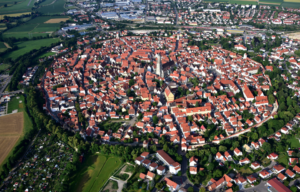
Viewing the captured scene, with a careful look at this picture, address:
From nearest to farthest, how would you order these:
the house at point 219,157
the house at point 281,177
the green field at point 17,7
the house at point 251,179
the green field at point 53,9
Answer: the house at point 251,179
the house at point 281,177
the house at point 219,157
the green field at point 17,7
the green field at point 53,9

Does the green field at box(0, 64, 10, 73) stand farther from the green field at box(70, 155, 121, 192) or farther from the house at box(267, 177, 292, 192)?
the house at box(267, 177, 292, 192)

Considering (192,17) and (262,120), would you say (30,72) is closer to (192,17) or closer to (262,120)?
(262,120)

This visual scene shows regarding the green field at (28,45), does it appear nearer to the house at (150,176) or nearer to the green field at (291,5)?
the house at (150,176)

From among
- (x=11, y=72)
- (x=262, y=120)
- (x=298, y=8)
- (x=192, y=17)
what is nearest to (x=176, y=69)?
(x=262, y=120)

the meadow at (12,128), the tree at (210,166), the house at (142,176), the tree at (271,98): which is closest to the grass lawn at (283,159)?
the tree at (210,166)

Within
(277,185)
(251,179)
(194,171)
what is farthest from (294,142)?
(194,171)

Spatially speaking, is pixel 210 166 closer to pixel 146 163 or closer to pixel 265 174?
pixel 265 174

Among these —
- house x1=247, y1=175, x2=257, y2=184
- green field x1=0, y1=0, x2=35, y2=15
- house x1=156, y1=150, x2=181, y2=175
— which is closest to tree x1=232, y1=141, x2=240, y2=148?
house x1=247, y1=175, x2=257, y2=184
